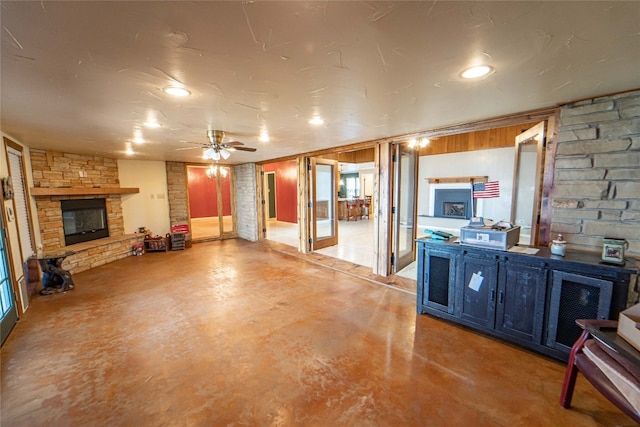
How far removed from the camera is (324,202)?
19.2 feet

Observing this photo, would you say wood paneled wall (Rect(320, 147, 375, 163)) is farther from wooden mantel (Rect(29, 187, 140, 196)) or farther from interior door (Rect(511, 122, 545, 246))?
wooden mantel (Rect(29, 187, 140, 196))

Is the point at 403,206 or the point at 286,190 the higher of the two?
the point at 286,190

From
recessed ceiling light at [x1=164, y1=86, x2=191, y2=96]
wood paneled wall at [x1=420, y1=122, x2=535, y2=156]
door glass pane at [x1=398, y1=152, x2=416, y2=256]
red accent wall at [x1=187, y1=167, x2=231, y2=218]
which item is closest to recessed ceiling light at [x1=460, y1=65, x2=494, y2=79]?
recessed ceiling light at [x1=164, y1=86, x2=191, y2=96]

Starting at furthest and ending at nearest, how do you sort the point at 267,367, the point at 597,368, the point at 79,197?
1. the point at 79,197
2. the point at 267,367
3. the point at 597,368

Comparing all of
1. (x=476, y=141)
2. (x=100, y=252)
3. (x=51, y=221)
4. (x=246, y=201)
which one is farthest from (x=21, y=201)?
(x=476, y=141)

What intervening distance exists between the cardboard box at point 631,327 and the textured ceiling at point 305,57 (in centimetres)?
144

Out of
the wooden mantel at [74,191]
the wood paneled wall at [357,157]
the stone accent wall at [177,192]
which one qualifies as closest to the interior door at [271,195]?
the stone accent wall at [177,192]

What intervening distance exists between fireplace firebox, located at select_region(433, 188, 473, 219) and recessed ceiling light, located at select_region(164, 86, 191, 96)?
7.19m

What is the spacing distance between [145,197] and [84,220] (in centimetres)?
Result: 126

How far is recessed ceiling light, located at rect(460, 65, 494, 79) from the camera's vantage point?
1564 mm

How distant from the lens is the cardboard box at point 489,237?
7.59 ft

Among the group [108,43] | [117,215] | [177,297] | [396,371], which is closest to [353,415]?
Result: [396,371]

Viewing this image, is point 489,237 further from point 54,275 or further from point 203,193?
point 203,193

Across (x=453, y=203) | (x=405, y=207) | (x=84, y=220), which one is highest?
(x=405, y=207)
